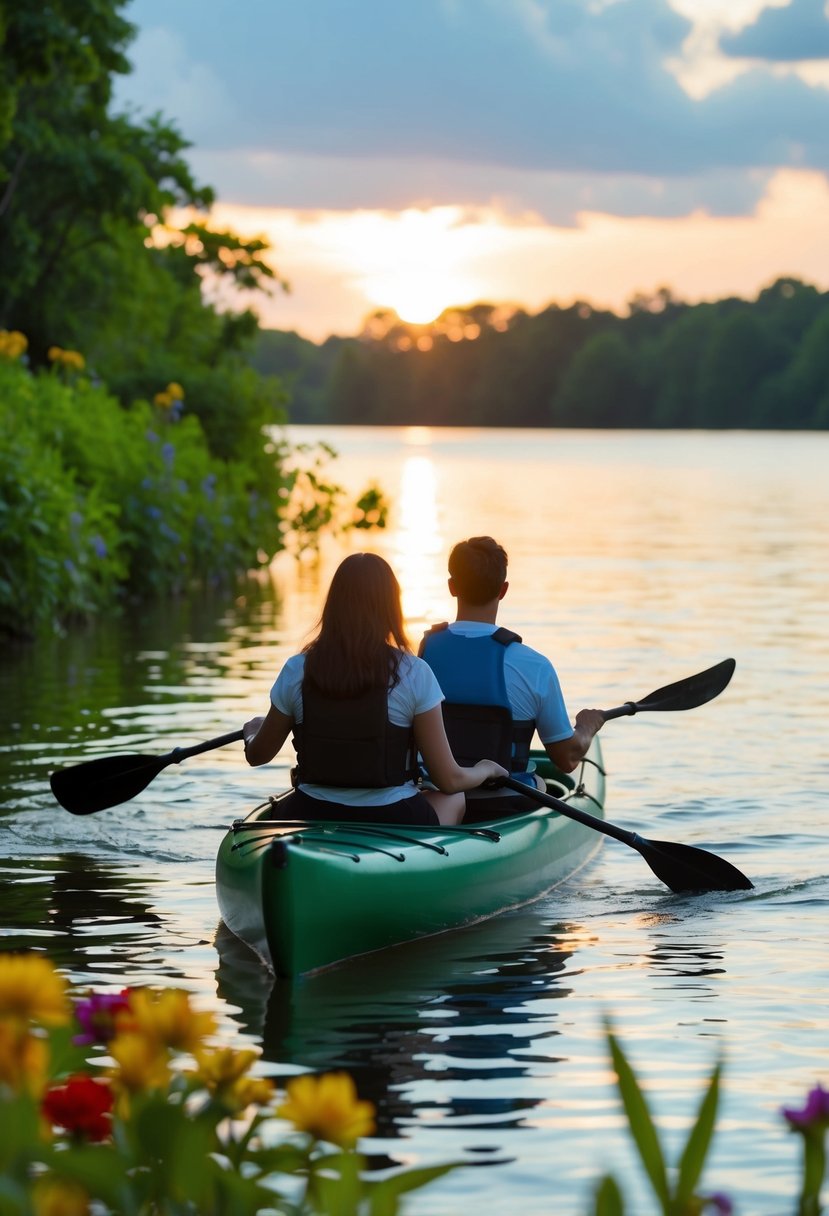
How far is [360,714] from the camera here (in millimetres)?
6902

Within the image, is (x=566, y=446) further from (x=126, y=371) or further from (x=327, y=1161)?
(x=327, y=1161)

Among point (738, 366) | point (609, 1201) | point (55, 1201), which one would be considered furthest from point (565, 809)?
point (738, 366)

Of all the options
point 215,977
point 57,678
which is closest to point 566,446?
point 57,678

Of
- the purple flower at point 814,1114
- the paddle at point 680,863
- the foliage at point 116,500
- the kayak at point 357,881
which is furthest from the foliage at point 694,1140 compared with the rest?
the foliage at point 116,500

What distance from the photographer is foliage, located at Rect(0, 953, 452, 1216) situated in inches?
103

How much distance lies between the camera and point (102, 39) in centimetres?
2391

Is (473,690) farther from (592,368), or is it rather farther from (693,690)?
(592,368)

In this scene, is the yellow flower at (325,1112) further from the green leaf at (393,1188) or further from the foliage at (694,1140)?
the foliage at (694,1140)

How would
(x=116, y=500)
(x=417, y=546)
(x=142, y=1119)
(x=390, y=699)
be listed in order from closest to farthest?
1. (x=142, y=1119)
2. (x=390, y=699)
3. (x=116, y=500)
4. (x=417, y=546)

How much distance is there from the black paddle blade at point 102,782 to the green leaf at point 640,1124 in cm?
677

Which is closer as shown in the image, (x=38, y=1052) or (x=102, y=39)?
(x=38, y=1052)

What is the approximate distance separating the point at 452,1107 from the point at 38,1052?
2822 millimetres

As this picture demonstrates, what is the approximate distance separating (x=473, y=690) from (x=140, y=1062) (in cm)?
505

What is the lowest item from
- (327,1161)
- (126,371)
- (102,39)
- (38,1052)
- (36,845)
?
(36,845)
